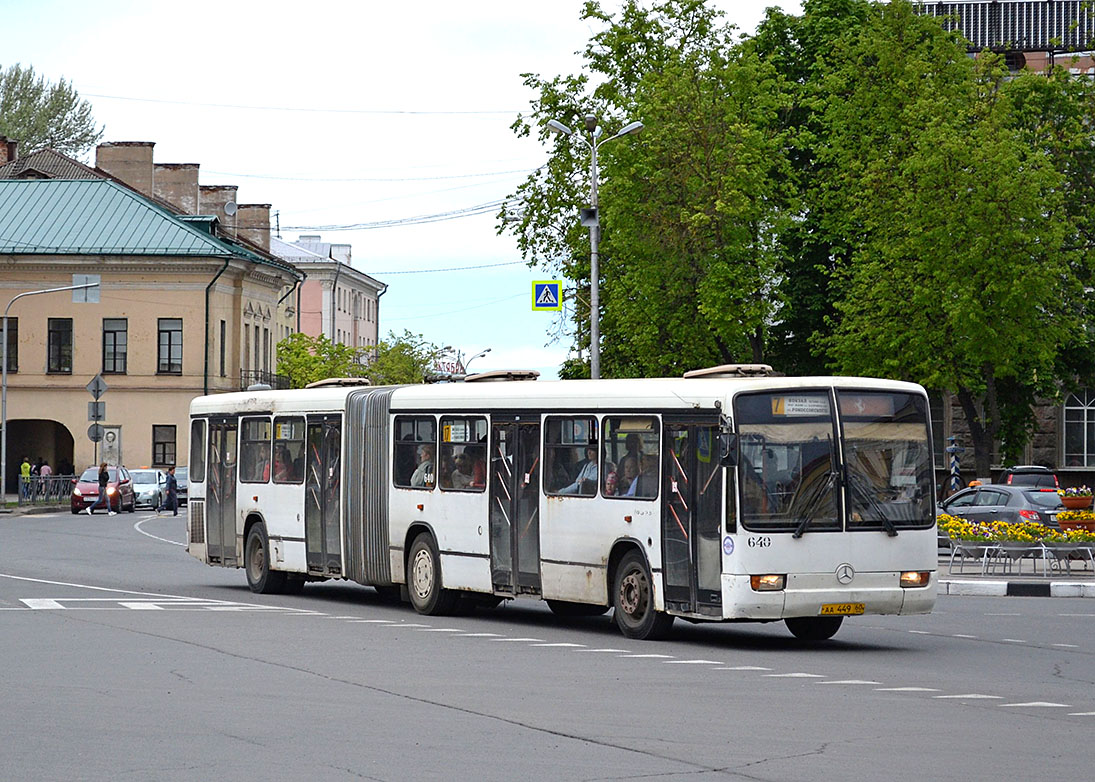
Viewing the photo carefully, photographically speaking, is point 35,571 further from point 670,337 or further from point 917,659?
point 670,337

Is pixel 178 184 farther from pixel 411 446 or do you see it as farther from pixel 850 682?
pixel 850 682

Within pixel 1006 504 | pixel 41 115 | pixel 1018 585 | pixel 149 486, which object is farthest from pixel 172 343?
pixel 1018 585

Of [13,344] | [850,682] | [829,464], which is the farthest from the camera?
[13,344]

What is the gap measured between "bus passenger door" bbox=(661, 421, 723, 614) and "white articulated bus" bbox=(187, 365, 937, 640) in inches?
0.8

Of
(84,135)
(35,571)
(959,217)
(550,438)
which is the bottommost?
(35,571)

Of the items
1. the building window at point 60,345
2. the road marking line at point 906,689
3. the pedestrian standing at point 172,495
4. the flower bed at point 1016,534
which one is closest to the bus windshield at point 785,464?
the road marking line at point 906,689

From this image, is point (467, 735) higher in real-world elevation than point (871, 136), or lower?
lower

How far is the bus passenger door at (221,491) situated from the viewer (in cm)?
2578

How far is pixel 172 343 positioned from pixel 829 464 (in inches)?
2456

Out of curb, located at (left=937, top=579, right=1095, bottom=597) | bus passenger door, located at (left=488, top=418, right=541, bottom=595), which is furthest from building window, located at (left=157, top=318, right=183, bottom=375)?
bus passenger door, located at (left=488, top=418, right=541, bottom=595)

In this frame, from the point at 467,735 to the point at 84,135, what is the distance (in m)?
95.4

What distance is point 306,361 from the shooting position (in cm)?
9019

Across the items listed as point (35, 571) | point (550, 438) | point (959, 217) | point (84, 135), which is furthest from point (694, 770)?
point (84, 135)

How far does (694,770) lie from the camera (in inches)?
381
